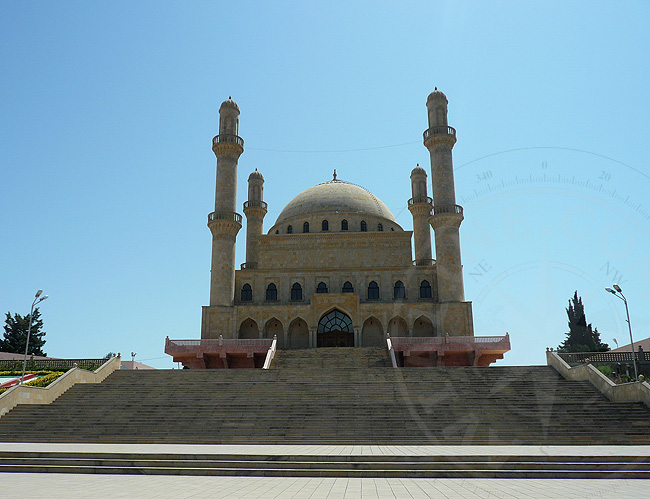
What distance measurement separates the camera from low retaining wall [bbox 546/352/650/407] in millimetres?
17594

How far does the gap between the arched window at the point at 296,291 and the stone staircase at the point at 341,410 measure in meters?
14.6

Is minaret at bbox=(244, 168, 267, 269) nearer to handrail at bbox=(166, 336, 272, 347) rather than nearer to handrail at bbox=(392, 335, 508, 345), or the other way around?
handrail at bbox=(166, 336, 272, 347)

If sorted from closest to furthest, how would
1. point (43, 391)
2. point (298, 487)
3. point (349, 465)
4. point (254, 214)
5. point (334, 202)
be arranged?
1. point (298, 487)
2. point (349, 465)
3. point (43, 391)
4. point (334, 202)
5. point (254, 214)

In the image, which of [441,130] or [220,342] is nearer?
[220,342]

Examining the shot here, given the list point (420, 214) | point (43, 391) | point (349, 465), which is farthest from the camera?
point (420, 214)

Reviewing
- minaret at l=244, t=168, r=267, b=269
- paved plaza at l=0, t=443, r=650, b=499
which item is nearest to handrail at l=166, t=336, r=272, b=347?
minaret at l=244, t=168, r=267, b=269

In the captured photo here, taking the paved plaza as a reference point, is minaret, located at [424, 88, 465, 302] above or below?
above

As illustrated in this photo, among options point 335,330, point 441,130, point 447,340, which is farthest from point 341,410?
point 441,130

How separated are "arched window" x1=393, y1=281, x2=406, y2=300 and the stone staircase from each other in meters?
14.0

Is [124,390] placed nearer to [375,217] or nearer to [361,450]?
[361,450]

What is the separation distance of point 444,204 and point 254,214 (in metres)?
16.4

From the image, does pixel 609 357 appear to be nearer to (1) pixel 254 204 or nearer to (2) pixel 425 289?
(2) pixel 425 289

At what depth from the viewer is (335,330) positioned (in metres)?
35.5

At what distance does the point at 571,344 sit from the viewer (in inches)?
1998
